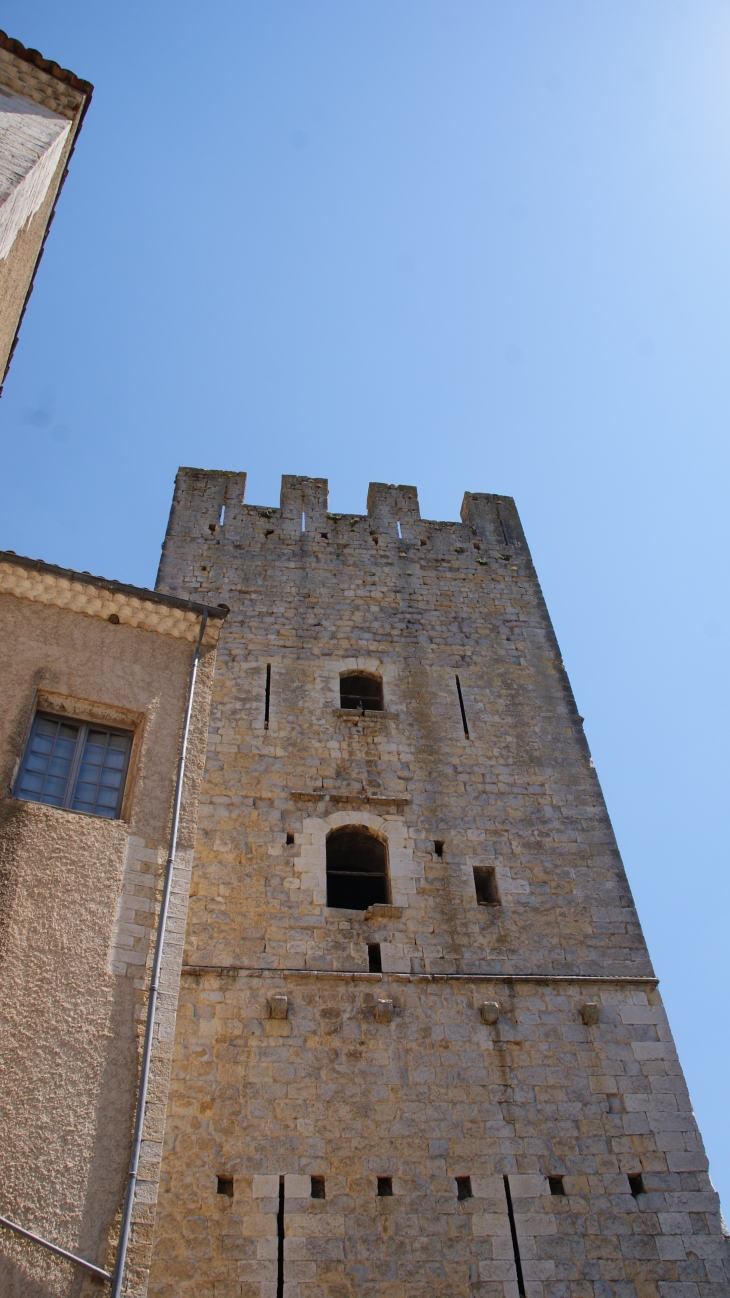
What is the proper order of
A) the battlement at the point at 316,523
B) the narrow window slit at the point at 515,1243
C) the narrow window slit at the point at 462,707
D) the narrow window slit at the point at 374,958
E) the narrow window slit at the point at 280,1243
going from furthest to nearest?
the battlement at the point at 316,523 → the narrow window slit at the point at 462,707 → the narrow window slit at the point at 374,958 → the narrow window slit at the point at 515,1243 → the narrow window slit at the point at 280,1243

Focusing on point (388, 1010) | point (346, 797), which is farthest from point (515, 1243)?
point (346, 797)

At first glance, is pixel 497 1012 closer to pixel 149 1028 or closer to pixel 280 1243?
pixel 280 1243

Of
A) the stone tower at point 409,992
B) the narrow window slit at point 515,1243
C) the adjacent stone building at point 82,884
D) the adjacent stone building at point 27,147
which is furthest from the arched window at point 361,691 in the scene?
the adjacent stone building at point 27,147

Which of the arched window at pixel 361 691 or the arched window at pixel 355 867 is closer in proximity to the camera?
the arched window at pixel 355 867

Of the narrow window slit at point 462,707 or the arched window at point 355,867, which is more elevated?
the narrow window slit at point 462,707

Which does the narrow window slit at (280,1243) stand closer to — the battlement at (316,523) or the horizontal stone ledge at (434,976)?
the horizontal stone ledge at (434,976)

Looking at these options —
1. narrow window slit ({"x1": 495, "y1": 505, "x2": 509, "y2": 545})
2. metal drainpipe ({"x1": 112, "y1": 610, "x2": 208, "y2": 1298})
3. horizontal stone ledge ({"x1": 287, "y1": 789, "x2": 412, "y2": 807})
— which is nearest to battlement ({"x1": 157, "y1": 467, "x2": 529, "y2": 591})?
narrow window slit ({"x1": 495, "y1": 505, "x2": 509, "y2": 545})

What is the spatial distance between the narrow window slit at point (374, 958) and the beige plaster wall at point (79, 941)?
10.9 ft

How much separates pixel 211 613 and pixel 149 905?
2.51 m

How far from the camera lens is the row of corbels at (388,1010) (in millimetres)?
8805

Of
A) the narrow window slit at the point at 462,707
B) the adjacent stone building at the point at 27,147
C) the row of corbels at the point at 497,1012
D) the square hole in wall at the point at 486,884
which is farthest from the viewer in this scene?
the narrow window slit at the point at 462,707

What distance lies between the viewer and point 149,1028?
5727mm

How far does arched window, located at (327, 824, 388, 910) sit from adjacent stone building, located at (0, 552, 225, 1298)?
362cm

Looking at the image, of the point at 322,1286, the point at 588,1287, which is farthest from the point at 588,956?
the point at 322,1286
